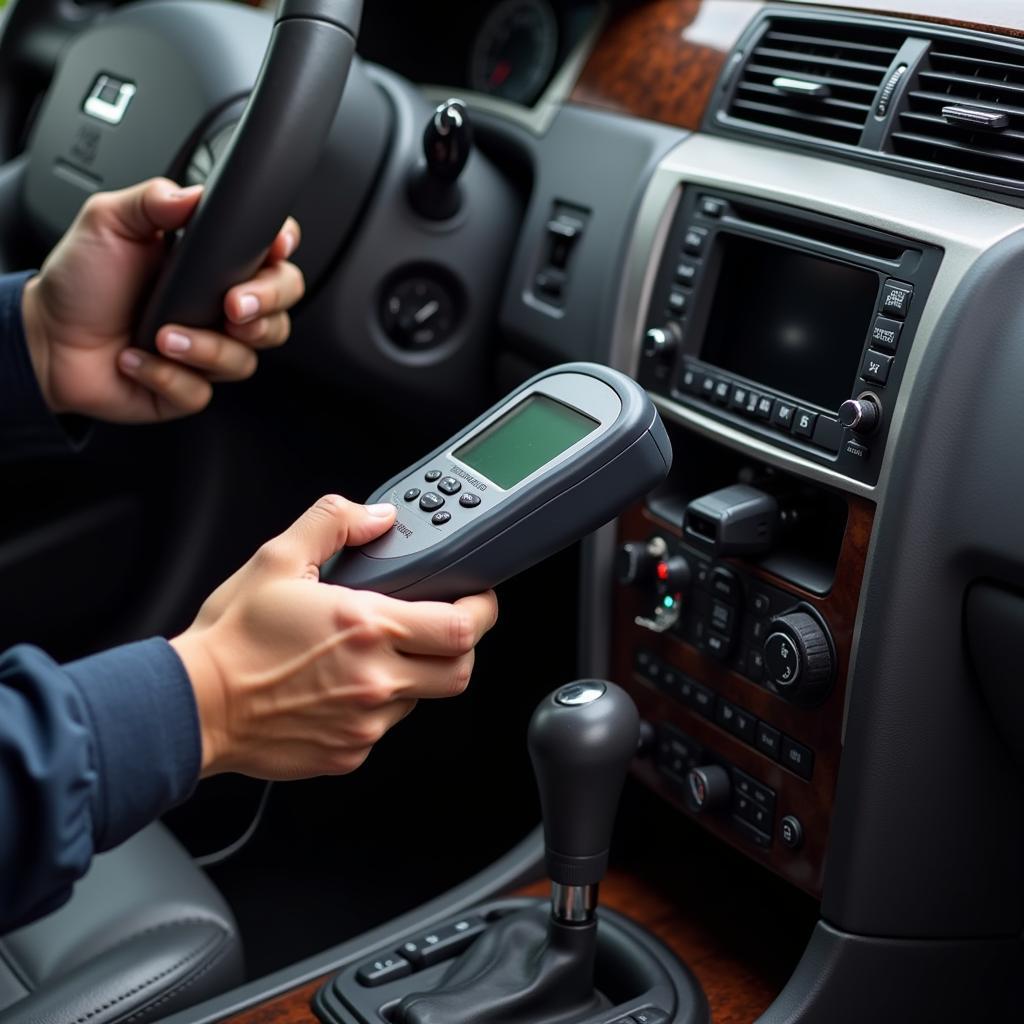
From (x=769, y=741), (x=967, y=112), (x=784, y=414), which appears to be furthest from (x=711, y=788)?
(x=967, y=112)

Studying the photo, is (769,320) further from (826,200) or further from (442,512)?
(442,512)

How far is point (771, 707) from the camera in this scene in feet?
3.23

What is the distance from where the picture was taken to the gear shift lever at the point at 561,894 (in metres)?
0.87

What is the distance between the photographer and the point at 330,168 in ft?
4.15

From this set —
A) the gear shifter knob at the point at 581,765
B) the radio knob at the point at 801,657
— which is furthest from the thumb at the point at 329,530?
the radio knob at the point at 801,657

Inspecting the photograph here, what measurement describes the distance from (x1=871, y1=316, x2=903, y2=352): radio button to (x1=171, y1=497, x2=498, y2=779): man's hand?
0.31 m

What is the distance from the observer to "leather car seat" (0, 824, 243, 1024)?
94 cm

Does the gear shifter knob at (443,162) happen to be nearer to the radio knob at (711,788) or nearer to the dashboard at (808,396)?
the dashboard at (808,396)

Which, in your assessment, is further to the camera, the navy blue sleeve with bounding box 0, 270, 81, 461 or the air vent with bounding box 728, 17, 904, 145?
the navy blue sleeve with bounding box 0, 270, 81, 461

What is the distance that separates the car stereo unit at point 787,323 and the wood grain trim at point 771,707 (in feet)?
0.23

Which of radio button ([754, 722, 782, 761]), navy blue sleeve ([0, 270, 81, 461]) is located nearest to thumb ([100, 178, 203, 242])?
navy blue sleeve ([0, 270, 81, 461])

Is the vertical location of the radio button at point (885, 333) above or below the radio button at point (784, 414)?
above

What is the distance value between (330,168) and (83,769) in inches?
29.9

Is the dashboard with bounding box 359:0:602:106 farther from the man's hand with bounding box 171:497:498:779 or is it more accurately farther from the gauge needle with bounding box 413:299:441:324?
the man's hand with bounding box 171:497:498:779
